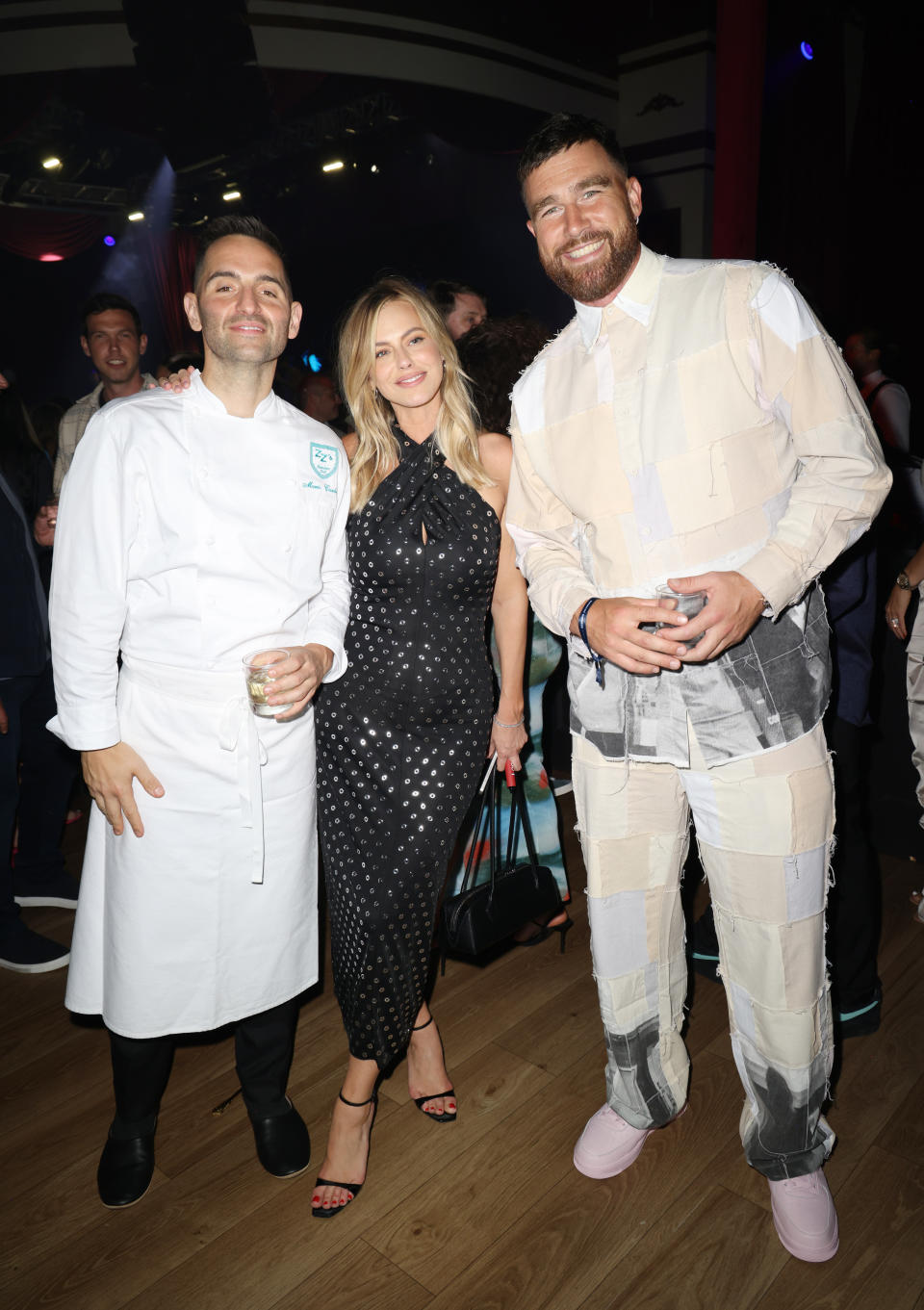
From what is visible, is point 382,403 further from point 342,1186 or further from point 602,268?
point 342,1186

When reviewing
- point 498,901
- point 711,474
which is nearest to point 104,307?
point 498,901

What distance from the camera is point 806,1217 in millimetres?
1697

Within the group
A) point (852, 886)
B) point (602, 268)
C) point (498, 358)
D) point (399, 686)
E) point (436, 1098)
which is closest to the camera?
point (602, 268)

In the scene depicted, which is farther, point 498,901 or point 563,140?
point 498,901

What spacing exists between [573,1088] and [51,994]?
1.61 metres

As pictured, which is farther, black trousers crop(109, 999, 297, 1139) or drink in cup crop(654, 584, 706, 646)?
black trousers crop(109, 999, 297, 1139)

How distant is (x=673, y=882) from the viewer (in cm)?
181

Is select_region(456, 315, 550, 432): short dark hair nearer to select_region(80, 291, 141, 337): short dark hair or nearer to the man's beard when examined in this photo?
the man's beard

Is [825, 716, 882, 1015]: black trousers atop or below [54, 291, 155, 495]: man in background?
below

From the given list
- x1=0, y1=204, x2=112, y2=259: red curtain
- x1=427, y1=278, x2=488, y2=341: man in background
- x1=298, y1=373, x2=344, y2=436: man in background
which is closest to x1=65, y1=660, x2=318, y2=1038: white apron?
x1=427, y1=278, x2=488, y2=341: man in background

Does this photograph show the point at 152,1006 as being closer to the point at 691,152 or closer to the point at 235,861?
the point at 235,861

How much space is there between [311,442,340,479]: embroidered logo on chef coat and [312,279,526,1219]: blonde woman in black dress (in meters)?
0.15

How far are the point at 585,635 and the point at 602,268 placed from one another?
2.17 feet

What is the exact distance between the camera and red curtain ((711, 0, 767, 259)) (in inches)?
235
